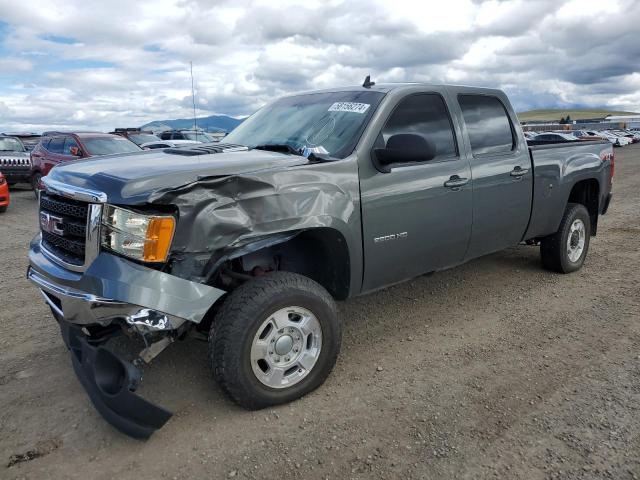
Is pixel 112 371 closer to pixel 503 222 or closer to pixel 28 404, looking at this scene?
pixel 28 404

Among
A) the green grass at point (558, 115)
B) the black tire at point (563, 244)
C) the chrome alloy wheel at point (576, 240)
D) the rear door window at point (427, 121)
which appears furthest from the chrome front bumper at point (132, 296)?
the green grass at point (558, 115)

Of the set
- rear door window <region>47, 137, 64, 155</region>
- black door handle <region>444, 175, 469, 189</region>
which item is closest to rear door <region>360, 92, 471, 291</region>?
black door handle <region>444, 175, 469, 189</region>

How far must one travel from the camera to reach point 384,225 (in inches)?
143

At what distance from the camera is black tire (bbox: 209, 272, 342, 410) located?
2936 mm

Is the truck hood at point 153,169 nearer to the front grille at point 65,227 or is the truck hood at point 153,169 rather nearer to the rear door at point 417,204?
the front grille at point 65,227

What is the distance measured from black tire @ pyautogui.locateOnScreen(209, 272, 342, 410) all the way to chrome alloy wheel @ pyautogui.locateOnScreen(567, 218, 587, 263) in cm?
365

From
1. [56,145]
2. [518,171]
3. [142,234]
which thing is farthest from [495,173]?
[56,145]

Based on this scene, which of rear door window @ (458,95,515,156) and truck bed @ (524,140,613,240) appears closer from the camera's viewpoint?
rear door window @ (458,95,515,156)

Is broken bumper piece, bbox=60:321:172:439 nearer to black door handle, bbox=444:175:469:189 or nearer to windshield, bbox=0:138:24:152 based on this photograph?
black door handle, bbox=444:175:469:189

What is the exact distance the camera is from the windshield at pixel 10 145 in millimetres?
14711

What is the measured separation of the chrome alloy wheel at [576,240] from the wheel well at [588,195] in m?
0.37

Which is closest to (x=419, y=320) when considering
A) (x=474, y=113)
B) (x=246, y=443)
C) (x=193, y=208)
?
(x=474, y=113)

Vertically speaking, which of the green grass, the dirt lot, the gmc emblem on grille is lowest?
the dirt lot

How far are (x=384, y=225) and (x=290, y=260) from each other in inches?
27.9
